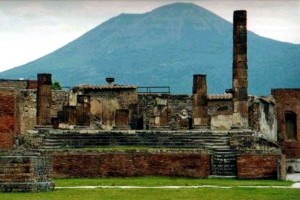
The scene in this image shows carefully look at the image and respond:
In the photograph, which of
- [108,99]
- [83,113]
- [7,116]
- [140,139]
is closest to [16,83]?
[108,99]

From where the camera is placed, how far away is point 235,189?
96.5ft

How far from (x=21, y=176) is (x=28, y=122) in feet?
138

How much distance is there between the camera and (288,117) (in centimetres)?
6562

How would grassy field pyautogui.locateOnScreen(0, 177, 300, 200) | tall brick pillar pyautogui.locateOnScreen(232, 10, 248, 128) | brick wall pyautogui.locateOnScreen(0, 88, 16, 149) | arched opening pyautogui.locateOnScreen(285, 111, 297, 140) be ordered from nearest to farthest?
grassy field pyautogui.locateOnScreen(0, 177, 300, 200), brick wall pyautogui.locateOnScreen(0, 88, 16, 149), tall brick pillar pyautogui.locateOnScreen(232, 10, 248, 128), arched opening pyautogui.locateOnScreen(285, 111, 297, 140)

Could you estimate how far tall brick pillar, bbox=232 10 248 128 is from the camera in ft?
167

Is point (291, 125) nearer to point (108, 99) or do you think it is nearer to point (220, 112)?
point (220, 112)

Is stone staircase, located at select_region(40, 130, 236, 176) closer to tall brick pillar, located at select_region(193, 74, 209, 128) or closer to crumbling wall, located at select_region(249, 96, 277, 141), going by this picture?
tall brick pillar, located at select_region(193, 74, 209, 128)

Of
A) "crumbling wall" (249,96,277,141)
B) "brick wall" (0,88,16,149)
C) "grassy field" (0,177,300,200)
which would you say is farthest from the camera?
"crumbling wall" (249,96,277,141)

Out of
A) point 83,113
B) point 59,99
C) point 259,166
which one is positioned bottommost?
point 259,166

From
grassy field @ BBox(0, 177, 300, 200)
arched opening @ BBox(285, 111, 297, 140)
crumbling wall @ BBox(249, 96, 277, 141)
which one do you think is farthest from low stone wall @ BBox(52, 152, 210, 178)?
arched opening @ BBox(285, 111, 297, 140)

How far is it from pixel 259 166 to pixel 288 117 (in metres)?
26.9

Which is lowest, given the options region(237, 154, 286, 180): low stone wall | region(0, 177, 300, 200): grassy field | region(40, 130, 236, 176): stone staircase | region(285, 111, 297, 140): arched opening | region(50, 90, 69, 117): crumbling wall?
region(0, 177, 300, 200): grassy field

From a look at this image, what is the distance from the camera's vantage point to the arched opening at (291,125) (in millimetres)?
65250

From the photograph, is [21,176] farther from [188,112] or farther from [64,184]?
[188,112]
